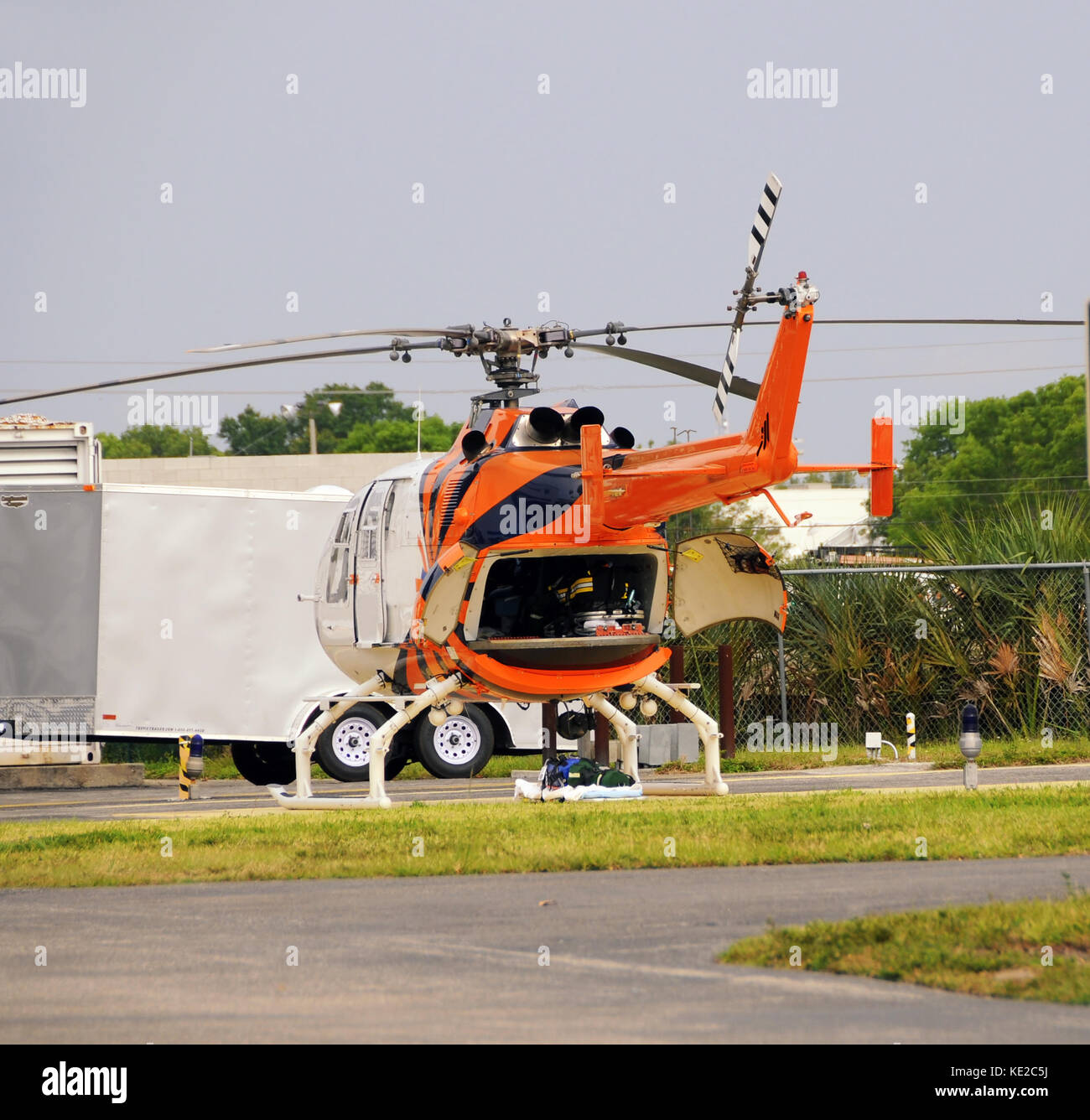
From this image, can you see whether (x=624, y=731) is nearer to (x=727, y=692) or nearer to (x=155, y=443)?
(x=727, y=692)

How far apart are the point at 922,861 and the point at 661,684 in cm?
539

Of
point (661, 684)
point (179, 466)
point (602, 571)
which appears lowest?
point (661, 684)

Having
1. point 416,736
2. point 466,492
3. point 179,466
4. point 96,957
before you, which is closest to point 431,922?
point 96,957

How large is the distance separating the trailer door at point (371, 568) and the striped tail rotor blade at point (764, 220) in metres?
5.67

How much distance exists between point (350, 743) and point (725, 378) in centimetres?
1004

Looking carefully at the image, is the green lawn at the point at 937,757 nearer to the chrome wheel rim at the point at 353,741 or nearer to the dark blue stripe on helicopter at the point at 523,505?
the chrome wheel rim at the point at 353,741

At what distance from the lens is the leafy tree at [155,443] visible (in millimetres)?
122188

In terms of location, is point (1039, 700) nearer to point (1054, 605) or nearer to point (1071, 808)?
point (1054, 605)

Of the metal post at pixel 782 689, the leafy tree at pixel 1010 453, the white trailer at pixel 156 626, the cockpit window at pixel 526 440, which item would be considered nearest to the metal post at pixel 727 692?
the metal post at pixel 782 689

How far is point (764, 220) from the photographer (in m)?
11.3

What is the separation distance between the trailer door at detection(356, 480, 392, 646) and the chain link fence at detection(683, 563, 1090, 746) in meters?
6.36

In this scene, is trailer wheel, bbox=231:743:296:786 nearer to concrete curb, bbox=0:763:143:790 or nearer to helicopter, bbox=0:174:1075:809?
concrete curb, bbox=0:763:143:790
